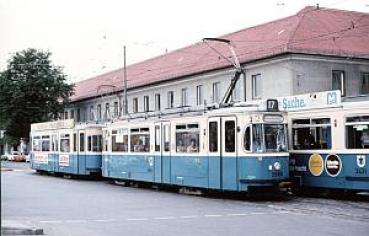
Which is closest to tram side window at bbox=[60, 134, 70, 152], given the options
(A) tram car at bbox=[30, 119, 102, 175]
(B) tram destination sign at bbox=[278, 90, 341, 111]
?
(A) tram car at bbox=[30, 119, 102, 175]

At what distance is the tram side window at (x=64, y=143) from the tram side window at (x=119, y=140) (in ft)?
23.0

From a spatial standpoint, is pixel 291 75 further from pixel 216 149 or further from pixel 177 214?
pixel 177 214

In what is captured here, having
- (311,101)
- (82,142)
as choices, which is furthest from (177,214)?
(82,142)

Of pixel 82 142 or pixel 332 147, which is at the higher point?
pixel 82 142

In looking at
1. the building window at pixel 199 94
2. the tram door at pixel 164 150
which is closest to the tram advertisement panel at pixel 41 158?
the building window at pixel 199 94

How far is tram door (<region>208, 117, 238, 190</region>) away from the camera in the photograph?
65.0 feet

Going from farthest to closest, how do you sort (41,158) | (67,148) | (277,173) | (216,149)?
1. (41,158)
2. (67,148)
3. (216,149)
4. (277,173)

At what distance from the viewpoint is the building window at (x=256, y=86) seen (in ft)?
127

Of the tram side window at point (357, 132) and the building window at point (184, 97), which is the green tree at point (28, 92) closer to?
the building window at point (184, 97)

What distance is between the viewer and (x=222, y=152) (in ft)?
66.3

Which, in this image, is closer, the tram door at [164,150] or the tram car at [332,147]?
the tram car at [332,147]

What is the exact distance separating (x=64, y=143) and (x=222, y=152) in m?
16.9

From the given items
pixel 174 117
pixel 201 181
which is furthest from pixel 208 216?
pixel 174 117

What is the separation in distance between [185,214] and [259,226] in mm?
2881
